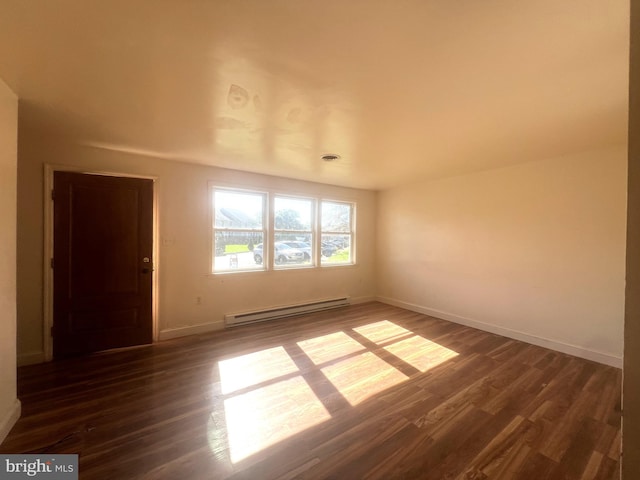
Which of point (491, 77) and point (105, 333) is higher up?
point (491, 77)

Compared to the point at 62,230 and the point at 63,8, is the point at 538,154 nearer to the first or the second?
the point at 63,8

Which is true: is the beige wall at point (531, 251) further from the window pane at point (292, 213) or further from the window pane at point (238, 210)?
the window pane at point (238, 210)

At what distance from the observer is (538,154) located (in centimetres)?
312

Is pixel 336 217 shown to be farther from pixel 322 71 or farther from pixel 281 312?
pixel 322 71

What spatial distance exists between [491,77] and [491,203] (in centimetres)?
264

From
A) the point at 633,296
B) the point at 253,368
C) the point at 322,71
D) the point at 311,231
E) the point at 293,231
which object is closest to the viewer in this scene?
the point at 633,296

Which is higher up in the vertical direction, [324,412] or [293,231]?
[293,231]

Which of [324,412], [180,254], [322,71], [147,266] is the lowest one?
[324,412]

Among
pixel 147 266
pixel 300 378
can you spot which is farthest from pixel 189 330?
pixel 300 378

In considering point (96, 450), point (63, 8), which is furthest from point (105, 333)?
point (63, 8)

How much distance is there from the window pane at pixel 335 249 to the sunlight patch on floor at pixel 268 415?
9.32ft

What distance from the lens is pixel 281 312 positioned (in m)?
4.34

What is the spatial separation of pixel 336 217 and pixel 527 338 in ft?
11.4

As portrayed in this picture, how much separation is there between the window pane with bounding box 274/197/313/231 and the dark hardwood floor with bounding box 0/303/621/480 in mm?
2032
